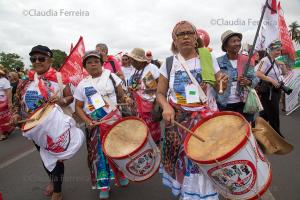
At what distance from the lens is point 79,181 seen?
185 inches

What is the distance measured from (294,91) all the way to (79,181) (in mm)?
7023

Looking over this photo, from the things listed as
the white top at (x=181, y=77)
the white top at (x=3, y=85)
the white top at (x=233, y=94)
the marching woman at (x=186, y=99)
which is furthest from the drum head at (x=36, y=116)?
the white top at (x=3, y=85)

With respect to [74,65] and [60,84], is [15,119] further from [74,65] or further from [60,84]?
[74,65]

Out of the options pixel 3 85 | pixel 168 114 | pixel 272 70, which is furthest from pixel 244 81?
pixel 3 85

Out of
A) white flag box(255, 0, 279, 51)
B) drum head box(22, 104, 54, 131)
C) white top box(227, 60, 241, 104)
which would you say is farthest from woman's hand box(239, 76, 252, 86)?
drum head box(22, 104, 54, 131)

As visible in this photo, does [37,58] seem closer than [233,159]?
No

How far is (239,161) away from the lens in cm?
235

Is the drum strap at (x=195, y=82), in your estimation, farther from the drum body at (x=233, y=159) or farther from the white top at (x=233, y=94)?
the white top at (x=233, y=94)

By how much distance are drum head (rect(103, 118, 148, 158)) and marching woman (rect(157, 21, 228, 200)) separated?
1.06ft

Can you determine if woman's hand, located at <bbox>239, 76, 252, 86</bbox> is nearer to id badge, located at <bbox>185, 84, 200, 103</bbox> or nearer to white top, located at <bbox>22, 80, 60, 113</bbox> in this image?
id badge, located at <bbox>185, 84, 200, 103</bbox>

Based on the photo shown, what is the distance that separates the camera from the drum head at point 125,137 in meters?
3.21

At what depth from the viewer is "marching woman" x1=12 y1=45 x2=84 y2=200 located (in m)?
3.55

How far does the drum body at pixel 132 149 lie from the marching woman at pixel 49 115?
48cm

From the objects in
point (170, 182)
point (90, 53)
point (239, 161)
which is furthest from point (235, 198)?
point (90, 53)
